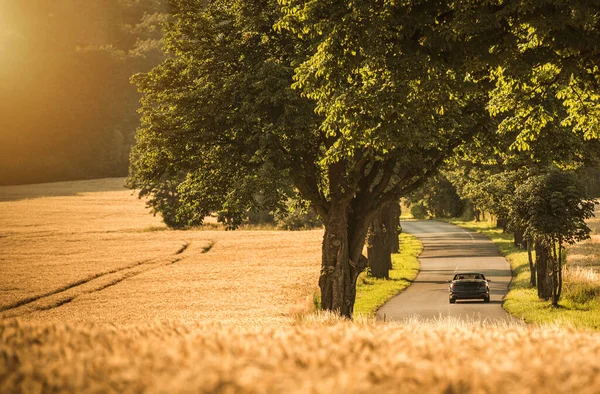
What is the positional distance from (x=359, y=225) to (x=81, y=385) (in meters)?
23.8

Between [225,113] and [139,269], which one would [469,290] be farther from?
[139,269]

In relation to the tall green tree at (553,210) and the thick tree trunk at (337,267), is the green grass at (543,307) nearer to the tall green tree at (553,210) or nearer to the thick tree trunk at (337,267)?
the tall green tree at (553,210)

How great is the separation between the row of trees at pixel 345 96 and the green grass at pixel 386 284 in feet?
18.9

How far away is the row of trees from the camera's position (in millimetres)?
14195

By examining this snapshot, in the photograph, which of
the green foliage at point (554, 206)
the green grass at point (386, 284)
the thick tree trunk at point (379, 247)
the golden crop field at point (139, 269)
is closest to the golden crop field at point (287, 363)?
the golden crop field at point (139, 269)

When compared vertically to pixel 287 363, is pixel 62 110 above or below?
above

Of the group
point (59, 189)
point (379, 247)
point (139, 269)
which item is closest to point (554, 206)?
point (379, 247)

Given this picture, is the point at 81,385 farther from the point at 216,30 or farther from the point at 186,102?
the point at 216,30

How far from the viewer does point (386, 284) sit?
47.4 m

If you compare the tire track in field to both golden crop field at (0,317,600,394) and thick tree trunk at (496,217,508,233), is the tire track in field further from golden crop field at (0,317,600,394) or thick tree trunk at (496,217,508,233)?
thick tree trunk at (496,217,508,233)

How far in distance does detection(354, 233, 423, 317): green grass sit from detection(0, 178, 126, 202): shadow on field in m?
67.3

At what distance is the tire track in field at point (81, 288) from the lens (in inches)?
1372

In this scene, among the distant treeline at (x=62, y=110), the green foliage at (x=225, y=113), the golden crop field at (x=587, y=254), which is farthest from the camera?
the distant treeline at (x=62, y=110)

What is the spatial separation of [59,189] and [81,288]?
92.6 m
